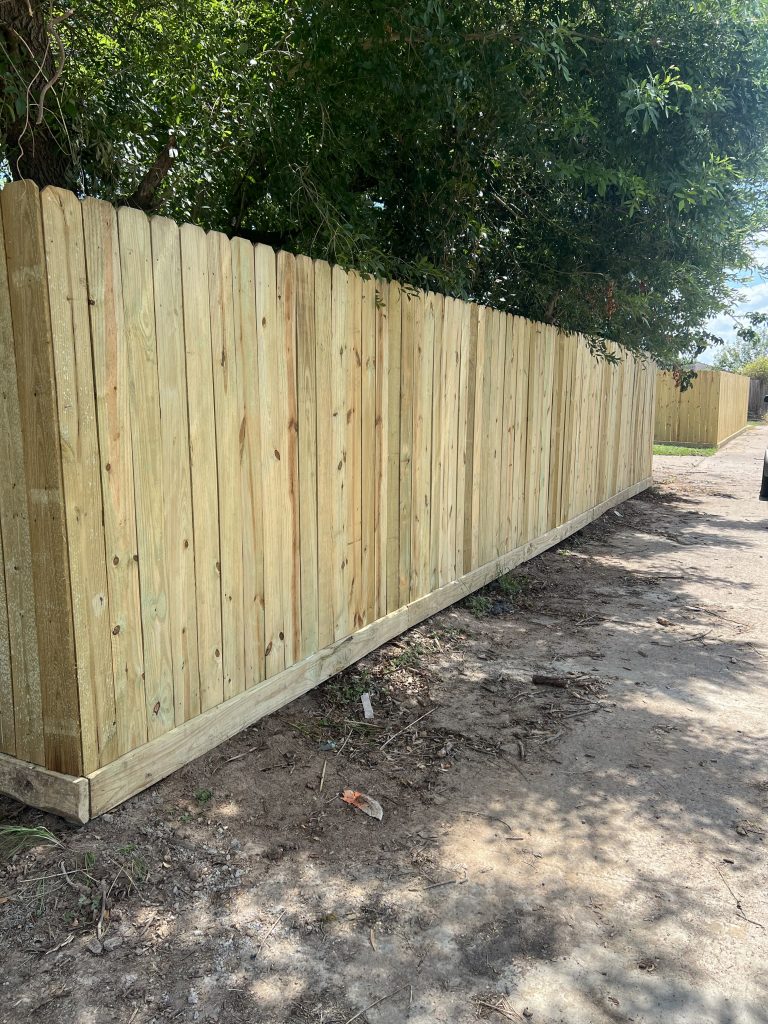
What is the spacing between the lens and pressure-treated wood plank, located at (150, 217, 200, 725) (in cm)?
268

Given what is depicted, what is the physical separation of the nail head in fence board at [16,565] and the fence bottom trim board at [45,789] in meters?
0.05

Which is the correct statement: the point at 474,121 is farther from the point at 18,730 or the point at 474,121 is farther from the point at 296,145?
the point at 18,730

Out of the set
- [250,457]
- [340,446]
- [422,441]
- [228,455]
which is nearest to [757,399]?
[422,441]

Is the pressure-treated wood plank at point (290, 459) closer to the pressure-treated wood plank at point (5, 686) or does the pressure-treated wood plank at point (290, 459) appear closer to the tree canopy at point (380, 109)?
the tree canopy at point (380, 109)

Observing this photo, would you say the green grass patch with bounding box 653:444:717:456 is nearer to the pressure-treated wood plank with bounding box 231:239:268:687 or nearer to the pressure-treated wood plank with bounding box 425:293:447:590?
the pressure-treated wood plank with bounding box 425:293:447:590

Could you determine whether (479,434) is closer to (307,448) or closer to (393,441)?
(393,441)

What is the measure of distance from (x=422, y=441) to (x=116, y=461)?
7.72ft

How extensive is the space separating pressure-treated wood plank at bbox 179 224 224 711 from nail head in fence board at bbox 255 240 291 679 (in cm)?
30

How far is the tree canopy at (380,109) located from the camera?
3.73m

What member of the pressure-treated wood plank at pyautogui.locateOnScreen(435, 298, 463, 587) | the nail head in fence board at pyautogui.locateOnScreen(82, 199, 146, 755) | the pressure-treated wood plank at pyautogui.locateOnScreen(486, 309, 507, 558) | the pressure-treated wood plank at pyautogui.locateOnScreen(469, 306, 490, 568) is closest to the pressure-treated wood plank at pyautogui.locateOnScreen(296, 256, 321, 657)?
the nail head in fence board at pyautogui.locateOnScreen(82, 199, 146, 755)

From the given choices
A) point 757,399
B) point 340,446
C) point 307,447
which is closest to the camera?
point 307,447

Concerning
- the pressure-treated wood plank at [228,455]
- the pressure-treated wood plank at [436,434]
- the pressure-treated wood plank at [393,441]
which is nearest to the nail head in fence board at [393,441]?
the pressure-treated wood plank at [393,441]

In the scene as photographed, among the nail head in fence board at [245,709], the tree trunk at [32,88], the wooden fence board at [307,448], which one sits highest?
the tree trunk at [32,88]

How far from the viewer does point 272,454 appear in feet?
10.8
